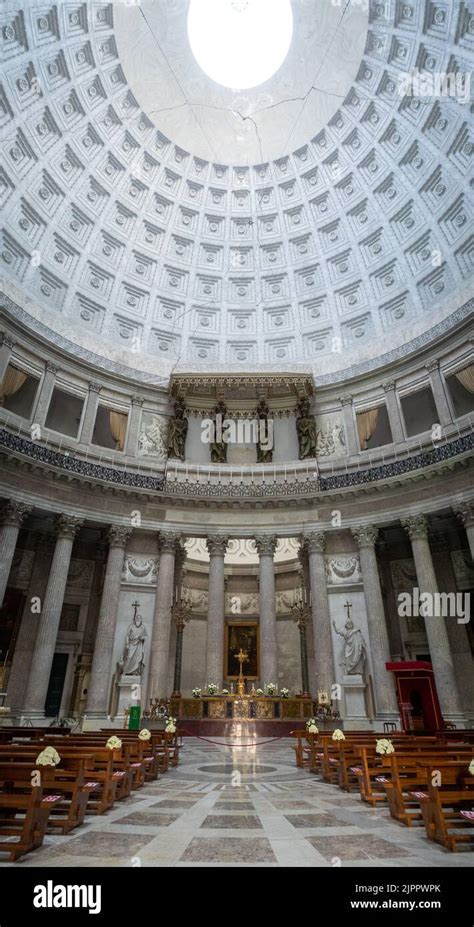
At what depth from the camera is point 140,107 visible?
27922 mm

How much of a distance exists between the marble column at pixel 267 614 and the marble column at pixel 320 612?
77.2 inches

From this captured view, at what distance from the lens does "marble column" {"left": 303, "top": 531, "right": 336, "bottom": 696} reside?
2139 centimetres

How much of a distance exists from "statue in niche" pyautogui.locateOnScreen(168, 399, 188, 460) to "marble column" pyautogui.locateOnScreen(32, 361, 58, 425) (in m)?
6.91

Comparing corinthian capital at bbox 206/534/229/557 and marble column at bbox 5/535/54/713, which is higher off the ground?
corinthian capital at bbox 206/534/229/557

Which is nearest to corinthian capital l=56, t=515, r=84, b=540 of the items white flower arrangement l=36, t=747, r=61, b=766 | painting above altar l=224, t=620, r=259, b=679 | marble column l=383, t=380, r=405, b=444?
painting above altar l=224, t=620, r=259, b=679

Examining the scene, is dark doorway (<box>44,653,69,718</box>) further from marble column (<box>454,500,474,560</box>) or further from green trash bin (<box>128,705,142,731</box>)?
marble column (<box>454,500,474,560</box>)

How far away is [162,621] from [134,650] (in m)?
1.82

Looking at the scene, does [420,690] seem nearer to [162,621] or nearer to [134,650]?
[162,621]

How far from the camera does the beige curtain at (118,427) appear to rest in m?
26.6

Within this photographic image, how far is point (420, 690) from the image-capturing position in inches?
634

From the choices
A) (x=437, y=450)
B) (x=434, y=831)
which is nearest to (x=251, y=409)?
(x=437, y=450)

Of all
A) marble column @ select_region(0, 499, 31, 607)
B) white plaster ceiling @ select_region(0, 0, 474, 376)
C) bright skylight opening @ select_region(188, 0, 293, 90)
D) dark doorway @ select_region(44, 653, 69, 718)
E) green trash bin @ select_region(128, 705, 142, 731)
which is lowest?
green trash bin @ select_region(128, 705, 142, 731)

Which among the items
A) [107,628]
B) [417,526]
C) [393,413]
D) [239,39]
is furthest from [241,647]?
[239,39]

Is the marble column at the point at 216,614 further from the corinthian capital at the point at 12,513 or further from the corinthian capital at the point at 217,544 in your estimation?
the corinthian capital at the point at 12,513
